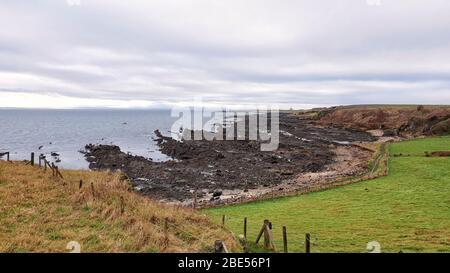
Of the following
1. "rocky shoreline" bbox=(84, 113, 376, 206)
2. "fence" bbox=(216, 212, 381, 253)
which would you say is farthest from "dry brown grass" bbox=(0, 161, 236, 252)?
"rocky shoreline" bbox=(84, 113, 376, 206)

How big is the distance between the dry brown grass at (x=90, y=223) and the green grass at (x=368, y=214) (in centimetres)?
541

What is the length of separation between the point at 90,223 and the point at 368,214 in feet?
67.7

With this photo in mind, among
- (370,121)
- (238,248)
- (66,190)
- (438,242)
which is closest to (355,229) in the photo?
(438,242)

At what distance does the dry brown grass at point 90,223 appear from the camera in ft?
47.9

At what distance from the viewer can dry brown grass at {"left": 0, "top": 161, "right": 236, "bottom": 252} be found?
1461 cm

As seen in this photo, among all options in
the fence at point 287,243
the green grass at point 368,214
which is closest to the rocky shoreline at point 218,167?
the green grass at point 368,214

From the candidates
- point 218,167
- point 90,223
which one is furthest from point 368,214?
point 218,167

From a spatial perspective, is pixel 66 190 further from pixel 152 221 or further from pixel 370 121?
pixel 370 121

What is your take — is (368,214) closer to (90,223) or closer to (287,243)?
(287,243)

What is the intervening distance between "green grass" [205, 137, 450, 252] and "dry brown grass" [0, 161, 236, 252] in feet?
17.8

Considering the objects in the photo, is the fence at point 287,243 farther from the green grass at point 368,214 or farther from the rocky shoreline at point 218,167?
the rocky shoreline at point 218,167

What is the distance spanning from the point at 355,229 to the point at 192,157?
4896cm

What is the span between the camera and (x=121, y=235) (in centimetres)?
1569
